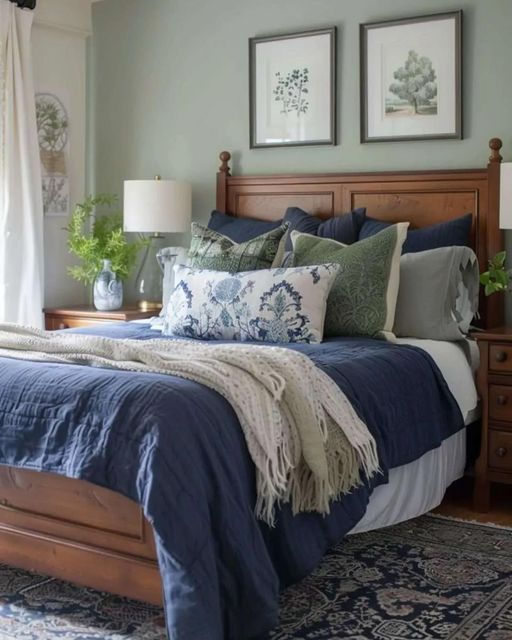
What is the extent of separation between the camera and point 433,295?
4.02m

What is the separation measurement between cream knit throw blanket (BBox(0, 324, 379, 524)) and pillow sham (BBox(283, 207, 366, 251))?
142cm

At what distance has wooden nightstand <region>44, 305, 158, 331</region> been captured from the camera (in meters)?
4.97

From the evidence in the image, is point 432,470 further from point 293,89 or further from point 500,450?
point 293,89

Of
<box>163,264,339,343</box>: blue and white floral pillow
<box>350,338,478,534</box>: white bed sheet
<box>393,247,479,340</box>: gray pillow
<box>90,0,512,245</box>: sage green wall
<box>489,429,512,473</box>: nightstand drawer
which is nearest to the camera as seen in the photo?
<box>350,338,478,534</box>: white bed sheet

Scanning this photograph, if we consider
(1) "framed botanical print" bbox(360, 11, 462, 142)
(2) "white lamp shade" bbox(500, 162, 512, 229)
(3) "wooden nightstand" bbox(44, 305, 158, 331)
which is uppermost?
(1) "framed botanical print" bbox(360, 11, 462, 142)

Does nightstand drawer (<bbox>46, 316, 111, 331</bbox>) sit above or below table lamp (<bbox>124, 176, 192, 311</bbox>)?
below

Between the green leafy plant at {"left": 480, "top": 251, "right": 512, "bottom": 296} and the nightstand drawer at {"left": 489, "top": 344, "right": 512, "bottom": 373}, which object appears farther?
the green leafy plant at {"left": 480, "top": 251, "right": 512, "bottom": 296}

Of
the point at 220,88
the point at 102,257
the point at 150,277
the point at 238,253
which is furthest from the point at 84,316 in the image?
the point at 220,88

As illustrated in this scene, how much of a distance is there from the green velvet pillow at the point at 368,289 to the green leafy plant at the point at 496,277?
381 millimetres

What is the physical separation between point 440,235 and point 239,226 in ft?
3.42

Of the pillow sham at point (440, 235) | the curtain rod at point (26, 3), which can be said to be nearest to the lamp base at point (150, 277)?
the curtain rod at point (26, 3)

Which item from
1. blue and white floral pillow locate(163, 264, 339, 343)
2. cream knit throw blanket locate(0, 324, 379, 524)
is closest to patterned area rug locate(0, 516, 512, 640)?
cream knit throw blanket locate(0, 324, 379, 524)

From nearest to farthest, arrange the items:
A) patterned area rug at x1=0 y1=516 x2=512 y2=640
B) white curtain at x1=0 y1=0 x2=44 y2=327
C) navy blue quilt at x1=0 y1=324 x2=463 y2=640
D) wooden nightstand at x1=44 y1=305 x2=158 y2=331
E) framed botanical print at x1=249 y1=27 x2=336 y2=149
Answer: navy blue quilt at x1=0 y1=324 x2=463 y2=640, patterned area rug at x1=0 y1=516 x2=512 y2=640, framed botanical print at x1=249 y1=27 x2=336 y2=149, wooden nightstand at x1=44 y1=305 x2=158 y2=331, white curtain at x1=0 y1=0 x2=44 y2=327

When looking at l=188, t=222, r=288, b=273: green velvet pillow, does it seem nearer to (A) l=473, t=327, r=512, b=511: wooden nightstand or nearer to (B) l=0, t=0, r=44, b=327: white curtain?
(A) l=473, t=327, r=512, b=511: wooden nightstand
